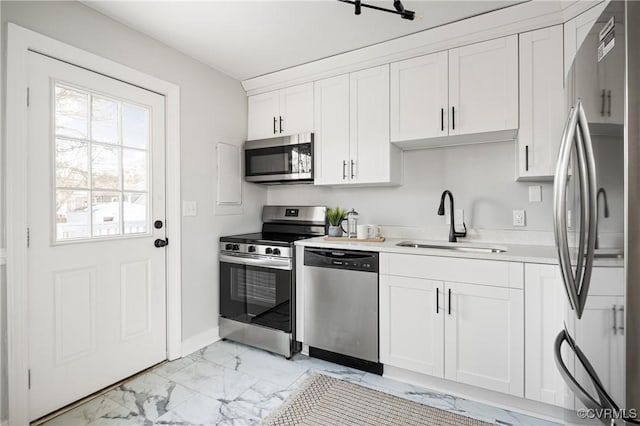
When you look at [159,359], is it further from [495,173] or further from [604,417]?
[495,173]

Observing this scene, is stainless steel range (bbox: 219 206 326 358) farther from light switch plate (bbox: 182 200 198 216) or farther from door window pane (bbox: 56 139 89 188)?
door window pane (bbox: 56 139 89 188)

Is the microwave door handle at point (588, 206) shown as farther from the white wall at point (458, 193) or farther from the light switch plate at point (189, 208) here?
the light switch plate at point (189, 208)

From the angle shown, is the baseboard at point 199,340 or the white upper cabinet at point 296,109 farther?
the white upper cabinet at point 296,109

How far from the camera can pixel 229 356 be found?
255 centimetres

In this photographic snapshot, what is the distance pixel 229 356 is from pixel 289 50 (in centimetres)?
251

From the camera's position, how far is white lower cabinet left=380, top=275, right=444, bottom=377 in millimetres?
2027

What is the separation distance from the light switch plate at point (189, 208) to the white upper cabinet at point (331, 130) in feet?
3.42

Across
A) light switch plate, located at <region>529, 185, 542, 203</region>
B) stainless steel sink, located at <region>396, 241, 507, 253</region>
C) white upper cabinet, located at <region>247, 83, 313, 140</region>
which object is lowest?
stainless steel sink, located at <region>396, 241, 507, 253</region>

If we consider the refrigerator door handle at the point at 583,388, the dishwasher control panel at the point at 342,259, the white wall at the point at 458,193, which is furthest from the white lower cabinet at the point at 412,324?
the refrigerator door handle at the point at 583,388

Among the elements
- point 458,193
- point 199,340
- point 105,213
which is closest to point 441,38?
point 458,193

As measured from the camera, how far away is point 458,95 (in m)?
2.20

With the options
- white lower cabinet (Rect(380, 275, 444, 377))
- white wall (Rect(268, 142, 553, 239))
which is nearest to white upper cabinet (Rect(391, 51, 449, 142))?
white wall (Rect(268, 142, 553, 239))

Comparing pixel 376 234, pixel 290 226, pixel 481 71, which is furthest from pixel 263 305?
pixel 481 71

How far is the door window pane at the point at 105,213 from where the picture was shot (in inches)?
80.0
